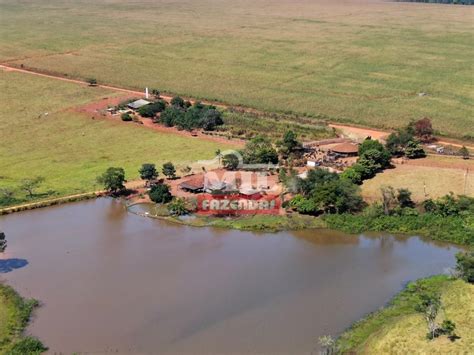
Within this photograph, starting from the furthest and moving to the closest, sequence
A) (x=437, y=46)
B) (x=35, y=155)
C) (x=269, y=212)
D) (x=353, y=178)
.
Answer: (x=437, y=46) < (x=35, y=155) < (x=353, y=178) < (x=269, y=212)

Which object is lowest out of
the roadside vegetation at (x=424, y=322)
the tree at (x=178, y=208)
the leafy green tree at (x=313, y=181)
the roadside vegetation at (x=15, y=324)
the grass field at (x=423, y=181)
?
the roadside vegetation at (x=15, y=324)

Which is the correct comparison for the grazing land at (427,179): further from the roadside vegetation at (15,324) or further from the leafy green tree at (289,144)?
the roadside vegetation at (15,324)

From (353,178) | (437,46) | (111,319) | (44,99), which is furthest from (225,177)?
(437,46)

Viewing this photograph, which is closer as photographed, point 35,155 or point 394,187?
point 394,187

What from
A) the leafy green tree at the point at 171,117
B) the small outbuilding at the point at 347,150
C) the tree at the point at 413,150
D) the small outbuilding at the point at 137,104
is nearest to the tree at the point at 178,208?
the small outbuilding at the point at 347,150

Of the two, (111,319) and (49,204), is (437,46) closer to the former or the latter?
(49,204)

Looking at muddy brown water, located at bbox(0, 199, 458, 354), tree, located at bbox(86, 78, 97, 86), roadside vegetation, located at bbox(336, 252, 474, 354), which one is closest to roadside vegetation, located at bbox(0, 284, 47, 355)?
muddy brown water, located at bbox(0, 199, 458, 354)
